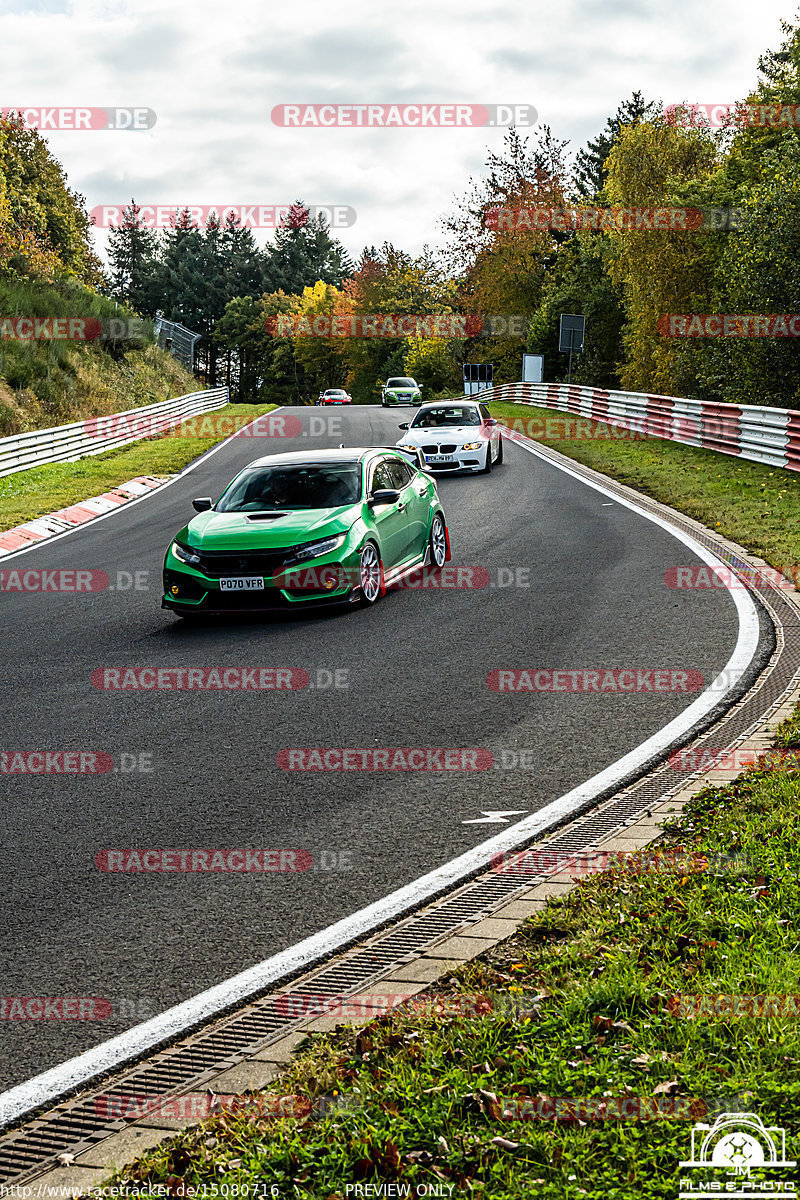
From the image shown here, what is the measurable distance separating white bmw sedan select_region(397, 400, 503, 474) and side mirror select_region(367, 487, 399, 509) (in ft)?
41.1

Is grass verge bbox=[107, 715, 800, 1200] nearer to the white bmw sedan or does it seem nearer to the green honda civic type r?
the green honda civic type r

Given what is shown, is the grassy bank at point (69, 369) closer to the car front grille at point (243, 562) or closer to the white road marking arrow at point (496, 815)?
the car front grille at point (243, 562)

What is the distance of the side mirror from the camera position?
40.1 ft

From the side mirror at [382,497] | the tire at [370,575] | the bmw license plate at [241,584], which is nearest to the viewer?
the bmw license plate at [241,584]

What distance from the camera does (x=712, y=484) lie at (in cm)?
2036

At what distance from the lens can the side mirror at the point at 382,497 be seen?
481 inches

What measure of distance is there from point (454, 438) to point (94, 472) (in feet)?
25.8

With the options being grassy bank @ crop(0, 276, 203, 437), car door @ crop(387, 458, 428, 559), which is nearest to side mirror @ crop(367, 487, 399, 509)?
car door @ crop(387, 458, 428, 559)

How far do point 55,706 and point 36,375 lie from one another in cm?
2954

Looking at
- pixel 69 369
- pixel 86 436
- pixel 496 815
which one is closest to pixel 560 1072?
pixel 496 815

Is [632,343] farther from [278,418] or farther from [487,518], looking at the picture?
[487,518]

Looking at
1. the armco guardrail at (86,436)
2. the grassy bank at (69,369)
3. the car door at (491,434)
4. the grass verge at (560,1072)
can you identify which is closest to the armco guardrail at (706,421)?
the car door at (491,434)

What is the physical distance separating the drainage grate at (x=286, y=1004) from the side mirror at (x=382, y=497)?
5.64m

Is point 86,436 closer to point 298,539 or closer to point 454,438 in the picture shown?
point 454,438
